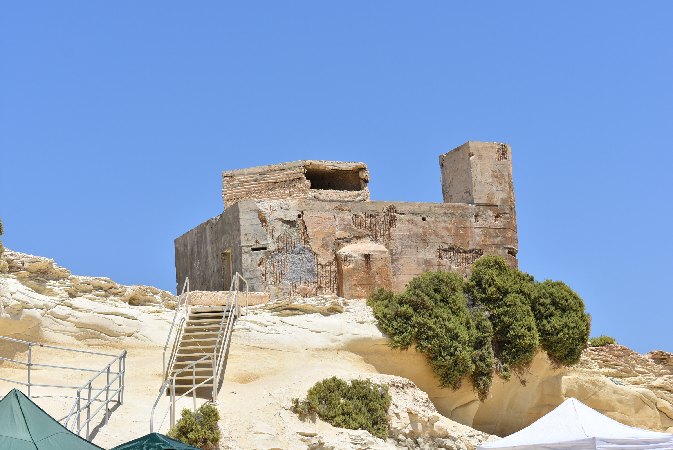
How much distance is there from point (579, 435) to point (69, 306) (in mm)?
12944

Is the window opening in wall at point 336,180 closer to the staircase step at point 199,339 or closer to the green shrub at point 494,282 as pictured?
the green shrub at point 494,282

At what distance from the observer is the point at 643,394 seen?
2891cm

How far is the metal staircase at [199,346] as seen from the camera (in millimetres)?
21422

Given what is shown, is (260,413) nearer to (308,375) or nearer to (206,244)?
(308,375)

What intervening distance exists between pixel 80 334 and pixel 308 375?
546 centimetres

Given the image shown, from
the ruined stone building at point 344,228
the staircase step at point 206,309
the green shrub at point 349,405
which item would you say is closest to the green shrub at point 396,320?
the green shrub at point 349,405

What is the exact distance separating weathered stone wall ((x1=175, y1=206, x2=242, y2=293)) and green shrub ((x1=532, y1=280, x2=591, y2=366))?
26.9ft

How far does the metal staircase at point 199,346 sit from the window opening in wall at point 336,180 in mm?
6468

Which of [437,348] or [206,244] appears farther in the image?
A: [206,244]

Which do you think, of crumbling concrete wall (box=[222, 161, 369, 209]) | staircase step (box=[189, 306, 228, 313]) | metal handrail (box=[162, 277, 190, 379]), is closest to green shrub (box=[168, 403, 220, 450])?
metal handrail (box=[162, 277, 190, 379])

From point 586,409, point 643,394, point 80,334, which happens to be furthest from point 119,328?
point 643,394

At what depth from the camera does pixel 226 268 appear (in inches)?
1120

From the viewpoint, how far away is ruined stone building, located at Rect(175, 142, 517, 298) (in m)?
27.0

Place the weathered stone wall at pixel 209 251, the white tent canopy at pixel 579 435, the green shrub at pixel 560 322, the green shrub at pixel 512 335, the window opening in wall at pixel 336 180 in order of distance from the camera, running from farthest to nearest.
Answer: the window opening in wall at pixel 336 180
the weathered stone wall at pixel 209 251
the green shrub at pixel 560 322
the green shrub at pixel 512 335
the white tent canopy at pixel 579 435
